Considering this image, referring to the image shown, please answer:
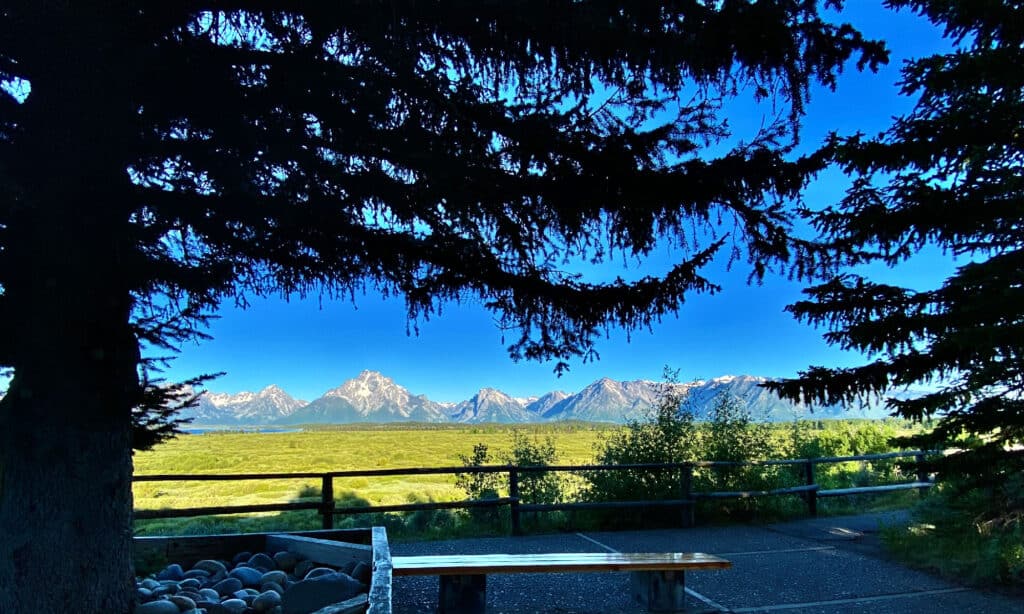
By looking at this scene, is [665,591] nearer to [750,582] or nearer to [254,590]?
[750,582]

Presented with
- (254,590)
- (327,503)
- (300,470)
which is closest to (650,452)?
(327,503)

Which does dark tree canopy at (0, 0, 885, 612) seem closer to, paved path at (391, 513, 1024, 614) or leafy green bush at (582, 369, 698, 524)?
paved path at (391, 513, 1024, 614)

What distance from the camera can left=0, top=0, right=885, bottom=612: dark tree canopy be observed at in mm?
2736

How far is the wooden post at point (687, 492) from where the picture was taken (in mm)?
9102

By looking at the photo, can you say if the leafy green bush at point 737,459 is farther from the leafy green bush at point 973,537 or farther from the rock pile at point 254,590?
the rock pile at point 254,590

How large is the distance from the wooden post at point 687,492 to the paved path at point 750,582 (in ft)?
2.10

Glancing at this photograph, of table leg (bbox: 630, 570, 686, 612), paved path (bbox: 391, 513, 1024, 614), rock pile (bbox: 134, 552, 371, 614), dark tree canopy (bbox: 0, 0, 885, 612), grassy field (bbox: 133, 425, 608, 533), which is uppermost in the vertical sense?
dark tree canopy (bbox: 0, 0, 885, 612)

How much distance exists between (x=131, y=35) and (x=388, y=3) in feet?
3.47

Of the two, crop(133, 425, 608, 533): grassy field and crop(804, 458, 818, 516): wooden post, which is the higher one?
crop(804, 458, 818, 516): wooden post

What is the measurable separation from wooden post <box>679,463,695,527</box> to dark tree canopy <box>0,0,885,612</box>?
627 centimetres

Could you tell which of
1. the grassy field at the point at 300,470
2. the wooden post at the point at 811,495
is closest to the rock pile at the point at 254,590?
the grassy field at the point at 300,470

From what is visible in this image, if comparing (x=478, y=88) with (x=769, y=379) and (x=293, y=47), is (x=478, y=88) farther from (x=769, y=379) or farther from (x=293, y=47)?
(x=769, y=379)

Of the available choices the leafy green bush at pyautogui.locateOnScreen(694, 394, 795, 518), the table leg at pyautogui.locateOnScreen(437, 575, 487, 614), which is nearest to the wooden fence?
the leafy green bush at pyautogui.locateOnScreen(694, 394, 795, 518)

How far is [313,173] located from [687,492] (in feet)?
25.4
